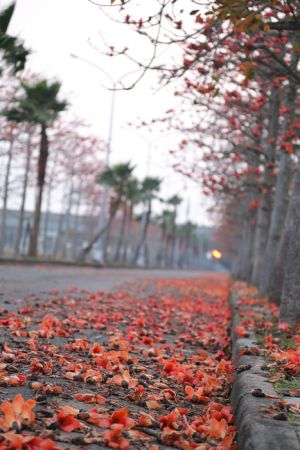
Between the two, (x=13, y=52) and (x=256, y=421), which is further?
(x=13, y=52)

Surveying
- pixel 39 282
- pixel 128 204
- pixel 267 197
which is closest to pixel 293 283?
pixel 39 282

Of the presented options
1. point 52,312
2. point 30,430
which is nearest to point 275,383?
point 30,430

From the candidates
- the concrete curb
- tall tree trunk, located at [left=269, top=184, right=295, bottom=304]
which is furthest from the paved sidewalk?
tall tree trunk, located at [left=269, top=184, right=295, bottom=304]

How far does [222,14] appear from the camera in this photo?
4898 mm

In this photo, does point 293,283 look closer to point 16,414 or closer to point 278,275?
point 278,275

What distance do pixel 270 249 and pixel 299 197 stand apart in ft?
20.0

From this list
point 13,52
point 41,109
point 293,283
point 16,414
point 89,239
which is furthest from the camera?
point 89,239

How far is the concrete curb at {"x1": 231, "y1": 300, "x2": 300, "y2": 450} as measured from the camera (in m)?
2.70

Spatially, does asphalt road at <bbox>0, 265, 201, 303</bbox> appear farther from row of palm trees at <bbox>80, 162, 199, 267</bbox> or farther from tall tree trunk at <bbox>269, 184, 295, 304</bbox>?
row of palm trees at <bbox>80, 162, 199, 267</bbox>

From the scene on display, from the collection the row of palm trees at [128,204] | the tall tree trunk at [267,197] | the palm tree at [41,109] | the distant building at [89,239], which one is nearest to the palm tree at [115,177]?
the row of palm trees at [128,204]

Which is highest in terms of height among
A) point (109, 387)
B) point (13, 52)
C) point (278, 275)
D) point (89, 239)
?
point (13, 52)

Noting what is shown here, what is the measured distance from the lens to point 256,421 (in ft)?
9.78

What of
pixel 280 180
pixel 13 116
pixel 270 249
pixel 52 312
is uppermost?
pixel 13 116

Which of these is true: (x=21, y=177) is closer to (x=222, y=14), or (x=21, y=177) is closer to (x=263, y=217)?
(x=263, y=217)
